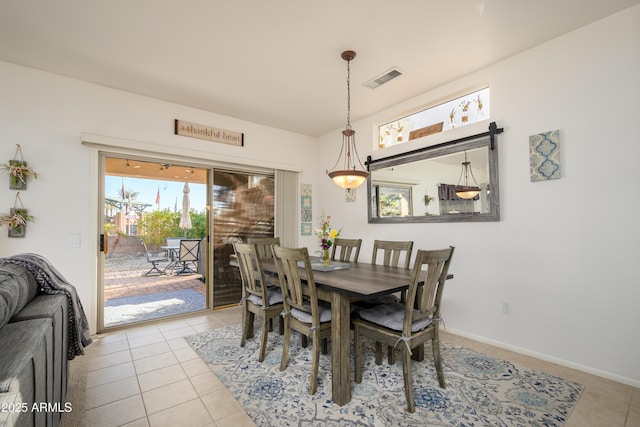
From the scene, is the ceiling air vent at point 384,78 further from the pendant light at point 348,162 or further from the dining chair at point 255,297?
the dining chair at point 255,297

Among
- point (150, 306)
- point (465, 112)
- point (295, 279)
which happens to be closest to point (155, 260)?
point (150, 306)

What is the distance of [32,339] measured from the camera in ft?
3.62

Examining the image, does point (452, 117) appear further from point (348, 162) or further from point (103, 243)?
point (103, 243)

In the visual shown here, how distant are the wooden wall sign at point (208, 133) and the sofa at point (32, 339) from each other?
2.48m

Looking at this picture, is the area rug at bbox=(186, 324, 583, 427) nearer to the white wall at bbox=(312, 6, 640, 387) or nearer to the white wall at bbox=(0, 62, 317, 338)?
the white wall at bbox=(312, 6, 640, 387)

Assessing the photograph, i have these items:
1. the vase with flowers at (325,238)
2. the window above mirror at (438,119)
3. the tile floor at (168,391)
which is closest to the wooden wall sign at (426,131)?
the window above mirror at (438,119)

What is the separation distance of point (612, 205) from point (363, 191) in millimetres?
2724

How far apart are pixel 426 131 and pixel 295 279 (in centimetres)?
261

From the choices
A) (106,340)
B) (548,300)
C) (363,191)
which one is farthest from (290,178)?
(548,300)

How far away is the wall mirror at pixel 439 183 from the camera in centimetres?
300

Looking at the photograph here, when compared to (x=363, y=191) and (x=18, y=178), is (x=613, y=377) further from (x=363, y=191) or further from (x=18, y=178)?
(x=18, y=178)

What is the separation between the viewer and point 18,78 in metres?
2.92

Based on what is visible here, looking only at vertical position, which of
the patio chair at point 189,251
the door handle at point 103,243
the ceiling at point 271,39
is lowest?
the patio chair at point 189,251

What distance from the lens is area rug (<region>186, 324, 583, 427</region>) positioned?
71.4 inches
